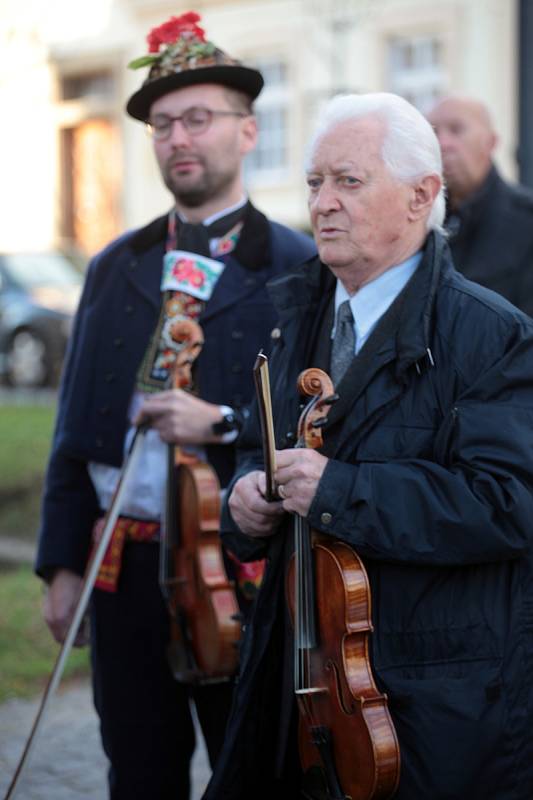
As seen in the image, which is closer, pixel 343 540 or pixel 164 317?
pixel 343 540

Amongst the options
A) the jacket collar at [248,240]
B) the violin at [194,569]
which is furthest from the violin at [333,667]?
the jacket collar at [248,240]

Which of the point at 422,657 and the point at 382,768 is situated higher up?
the point at 422,657

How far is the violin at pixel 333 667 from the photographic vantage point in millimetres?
2518

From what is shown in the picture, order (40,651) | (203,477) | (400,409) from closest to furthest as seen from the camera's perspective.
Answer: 1. (400,409)
2. (203,477)
3. (40,651)

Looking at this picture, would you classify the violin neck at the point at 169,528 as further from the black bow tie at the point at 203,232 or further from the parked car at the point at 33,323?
the parked car at the point at 33,323

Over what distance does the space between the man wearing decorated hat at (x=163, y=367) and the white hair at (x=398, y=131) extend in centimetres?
88

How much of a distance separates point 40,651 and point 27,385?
32.3 ft

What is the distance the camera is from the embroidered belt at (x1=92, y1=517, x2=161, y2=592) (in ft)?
11.8

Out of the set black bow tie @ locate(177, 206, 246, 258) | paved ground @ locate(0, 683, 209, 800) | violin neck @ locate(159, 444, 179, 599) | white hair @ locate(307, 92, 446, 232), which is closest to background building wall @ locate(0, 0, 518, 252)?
paved ground @ locate(0, 683, 209, 800)

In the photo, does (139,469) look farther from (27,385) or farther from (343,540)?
(27,385)

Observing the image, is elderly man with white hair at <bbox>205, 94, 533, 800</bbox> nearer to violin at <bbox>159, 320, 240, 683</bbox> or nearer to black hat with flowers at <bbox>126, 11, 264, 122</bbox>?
violin at <bbox>159, 320, 240, 683</bbox>

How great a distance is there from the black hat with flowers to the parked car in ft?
38.1

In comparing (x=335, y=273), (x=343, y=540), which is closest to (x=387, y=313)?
(x=335, y=273)

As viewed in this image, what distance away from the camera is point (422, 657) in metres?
2.58
